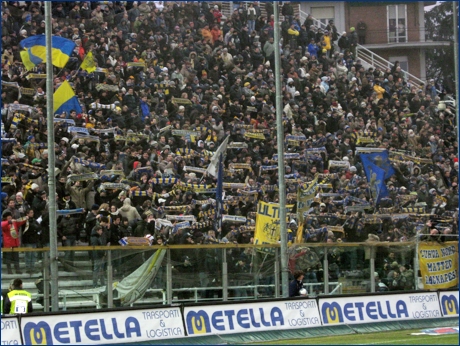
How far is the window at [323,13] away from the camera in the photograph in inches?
1448

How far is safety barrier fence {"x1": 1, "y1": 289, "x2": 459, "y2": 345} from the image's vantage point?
1379 centimetres

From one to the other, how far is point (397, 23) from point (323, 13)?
9.82 ft

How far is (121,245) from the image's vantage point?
1880 centimetres

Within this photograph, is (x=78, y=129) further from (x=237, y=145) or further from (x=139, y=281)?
(x=237, y=145)

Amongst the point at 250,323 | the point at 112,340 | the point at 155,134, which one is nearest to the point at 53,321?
the point at 112,340

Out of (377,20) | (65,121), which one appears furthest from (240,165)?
(377,20)

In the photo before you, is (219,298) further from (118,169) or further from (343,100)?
(343,100)

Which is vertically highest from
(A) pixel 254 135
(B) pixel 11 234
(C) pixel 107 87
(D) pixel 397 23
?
(D) pixel 397 23

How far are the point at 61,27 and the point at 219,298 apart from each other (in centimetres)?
1014

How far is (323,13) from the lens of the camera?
37.1m

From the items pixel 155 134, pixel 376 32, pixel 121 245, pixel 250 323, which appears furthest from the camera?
pixel 376 32

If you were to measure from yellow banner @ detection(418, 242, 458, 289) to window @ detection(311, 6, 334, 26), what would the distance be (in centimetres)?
1753

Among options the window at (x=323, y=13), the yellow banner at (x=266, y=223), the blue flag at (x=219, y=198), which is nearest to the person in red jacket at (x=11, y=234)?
the blue flag at (x=219, y=198)

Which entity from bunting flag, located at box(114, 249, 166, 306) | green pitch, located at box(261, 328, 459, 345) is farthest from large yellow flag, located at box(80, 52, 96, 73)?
green pitch, located at box(261, 328, 459, 345)
